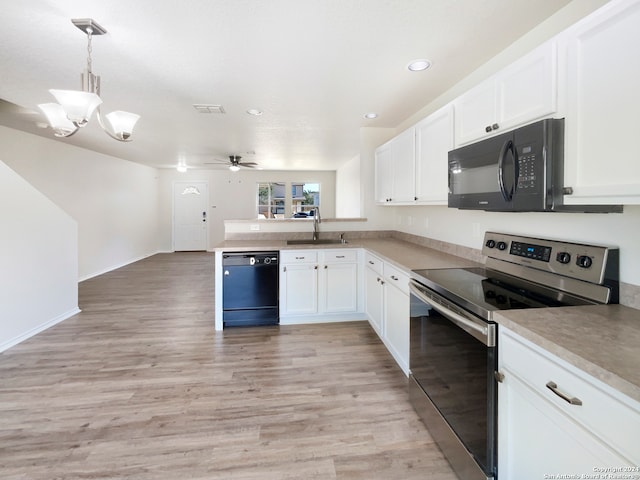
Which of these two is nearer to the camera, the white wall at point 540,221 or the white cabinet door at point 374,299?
the white wall at point 540,221

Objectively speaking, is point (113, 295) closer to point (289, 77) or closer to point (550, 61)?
point (289, 77)

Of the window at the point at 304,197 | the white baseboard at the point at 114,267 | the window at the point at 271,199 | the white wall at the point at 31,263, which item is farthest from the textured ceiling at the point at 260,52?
the window at the point at 304,197

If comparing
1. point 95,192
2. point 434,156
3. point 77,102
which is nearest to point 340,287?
point 434,156

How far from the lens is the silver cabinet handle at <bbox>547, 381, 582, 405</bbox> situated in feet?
2.83

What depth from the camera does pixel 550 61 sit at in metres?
1.33

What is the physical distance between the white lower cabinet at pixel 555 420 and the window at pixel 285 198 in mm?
7931

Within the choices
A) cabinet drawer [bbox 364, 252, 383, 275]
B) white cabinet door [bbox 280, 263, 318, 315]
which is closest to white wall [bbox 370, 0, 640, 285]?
cabinet drawer [bbox 364, 252, 383, 275]

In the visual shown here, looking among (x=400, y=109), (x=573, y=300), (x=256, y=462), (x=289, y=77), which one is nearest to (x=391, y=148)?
(x=400, y=109)

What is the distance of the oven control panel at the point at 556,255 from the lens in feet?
4.42

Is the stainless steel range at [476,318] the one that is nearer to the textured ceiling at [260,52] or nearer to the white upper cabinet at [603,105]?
the white upper cabinet at [603,105]

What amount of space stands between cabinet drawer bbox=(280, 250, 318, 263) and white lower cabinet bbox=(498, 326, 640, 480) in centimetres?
236

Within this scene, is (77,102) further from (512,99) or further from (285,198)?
(285,198)

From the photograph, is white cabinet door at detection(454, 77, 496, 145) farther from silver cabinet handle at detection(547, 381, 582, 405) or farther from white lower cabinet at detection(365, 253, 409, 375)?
silver cabinet handle at detection(547, 381, 582, 405)

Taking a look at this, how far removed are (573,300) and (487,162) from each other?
836 millimetres
